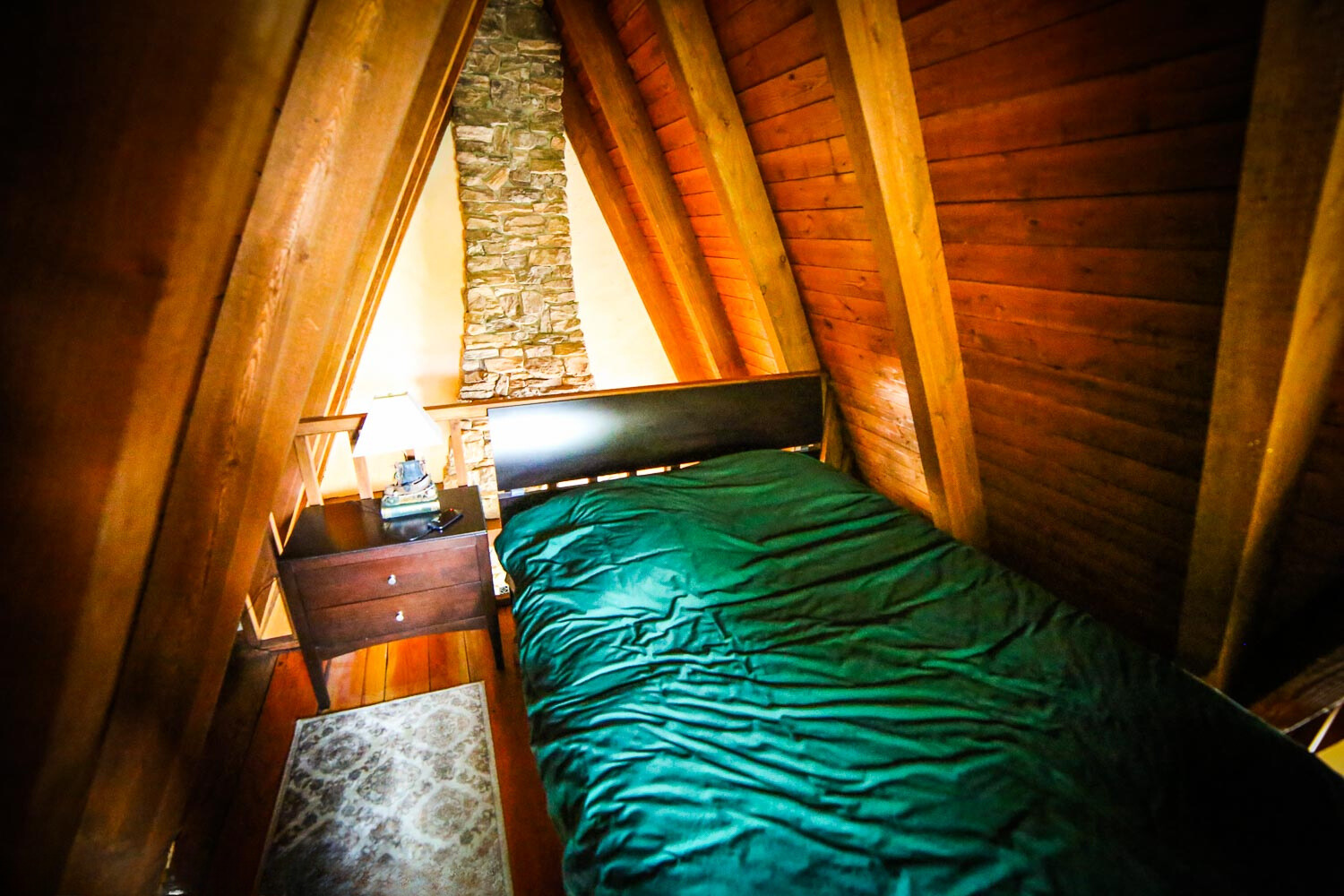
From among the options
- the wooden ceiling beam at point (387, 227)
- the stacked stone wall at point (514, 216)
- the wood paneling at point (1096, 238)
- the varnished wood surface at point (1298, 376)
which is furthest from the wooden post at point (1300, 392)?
the stacked stone wall at point (514, 216)

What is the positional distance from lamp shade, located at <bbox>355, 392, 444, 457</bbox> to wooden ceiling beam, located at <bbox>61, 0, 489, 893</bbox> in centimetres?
53

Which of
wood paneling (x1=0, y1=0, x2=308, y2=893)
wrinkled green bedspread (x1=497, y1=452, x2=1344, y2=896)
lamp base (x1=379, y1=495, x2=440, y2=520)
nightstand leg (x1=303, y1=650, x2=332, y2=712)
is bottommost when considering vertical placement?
nightstand leg (x1=303, y1=650, x2=332, y2=712)

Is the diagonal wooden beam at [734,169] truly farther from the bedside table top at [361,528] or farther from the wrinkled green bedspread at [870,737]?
the bedside table top at [361,528]

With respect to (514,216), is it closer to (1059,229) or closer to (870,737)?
(1059,229)

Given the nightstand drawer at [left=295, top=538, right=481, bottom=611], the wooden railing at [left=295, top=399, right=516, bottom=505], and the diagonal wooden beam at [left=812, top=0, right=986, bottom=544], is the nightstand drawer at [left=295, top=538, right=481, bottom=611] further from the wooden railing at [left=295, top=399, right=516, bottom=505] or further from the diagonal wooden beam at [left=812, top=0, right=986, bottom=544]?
the diagonal wooden beam at [left=812, top=0, right=986, bottom=544]

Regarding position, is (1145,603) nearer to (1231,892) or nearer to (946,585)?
(946,585)

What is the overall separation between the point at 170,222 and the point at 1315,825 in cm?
207

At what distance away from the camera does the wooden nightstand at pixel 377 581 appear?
198 centimetres

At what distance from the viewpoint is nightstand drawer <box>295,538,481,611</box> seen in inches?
78.1

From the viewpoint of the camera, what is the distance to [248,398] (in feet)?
4.09

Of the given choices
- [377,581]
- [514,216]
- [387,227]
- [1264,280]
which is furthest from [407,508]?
[1264,280]

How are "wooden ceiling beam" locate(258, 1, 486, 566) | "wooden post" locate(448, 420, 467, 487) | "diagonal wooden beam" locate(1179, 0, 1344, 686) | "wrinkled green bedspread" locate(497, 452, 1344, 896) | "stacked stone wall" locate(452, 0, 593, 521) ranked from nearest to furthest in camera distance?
"diagonal wooden beam" locate(1179, 0, 1344, 686)
"wrinkled green bedspread" locate(497, 452, 1344, 896)
"wooden ceiling beam" locate(258, 1, 486, 566)
"wooden post" locate(448, 420, 467, 487)
"stacked stone wall" locate(452, 0, 593, 521)

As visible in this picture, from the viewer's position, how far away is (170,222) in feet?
2.95

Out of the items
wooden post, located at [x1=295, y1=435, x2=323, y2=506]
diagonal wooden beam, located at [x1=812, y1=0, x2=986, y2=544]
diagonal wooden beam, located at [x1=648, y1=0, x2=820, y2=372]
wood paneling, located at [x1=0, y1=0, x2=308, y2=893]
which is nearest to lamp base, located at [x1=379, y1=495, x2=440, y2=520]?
wooden post, located at [x1=295, y1=435, x2=323, y2=506]
